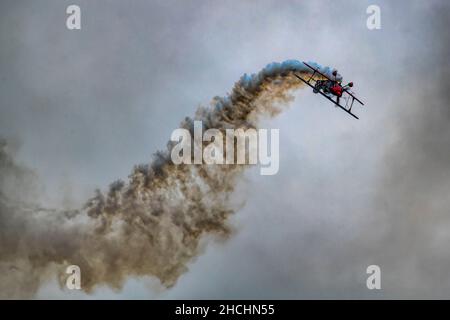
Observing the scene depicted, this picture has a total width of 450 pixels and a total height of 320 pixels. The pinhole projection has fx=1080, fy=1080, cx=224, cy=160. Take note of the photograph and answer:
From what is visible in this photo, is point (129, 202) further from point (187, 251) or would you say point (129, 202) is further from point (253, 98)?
point (253, 98)

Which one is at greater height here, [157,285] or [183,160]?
[183,160]
